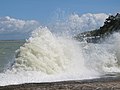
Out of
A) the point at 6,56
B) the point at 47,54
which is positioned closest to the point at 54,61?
the point at 47,54

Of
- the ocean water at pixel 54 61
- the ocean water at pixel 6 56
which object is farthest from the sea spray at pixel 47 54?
the ocean water at pixel 6 56

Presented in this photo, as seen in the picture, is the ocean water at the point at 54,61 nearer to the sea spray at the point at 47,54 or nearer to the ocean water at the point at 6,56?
the sea spray at the point at 47,54

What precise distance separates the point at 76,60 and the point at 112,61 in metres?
4.10

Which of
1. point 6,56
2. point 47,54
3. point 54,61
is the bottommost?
point 54,61

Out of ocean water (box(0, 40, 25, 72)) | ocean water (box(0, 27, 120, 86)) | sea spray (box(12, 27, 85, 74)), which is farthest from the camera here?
ocean water (box(0, 40, 25, 72))

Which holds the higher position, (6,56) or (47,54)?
(6,56)

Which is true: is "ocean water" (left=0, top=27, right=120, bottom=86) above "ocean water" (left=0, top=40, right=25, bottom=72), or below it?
below

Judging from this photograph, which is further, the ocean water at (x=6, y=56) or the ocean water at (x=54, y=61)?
the ocean water at (x=6, y=56)

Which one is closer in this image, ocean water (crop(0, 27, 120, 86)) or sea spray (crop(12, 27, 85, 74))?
ocean water (crop(0, 27, 120, 86))

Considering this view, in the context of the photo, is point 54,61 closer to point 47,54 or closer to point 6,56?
point 47,54

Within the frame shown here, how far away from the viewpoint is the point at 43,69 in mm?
26609

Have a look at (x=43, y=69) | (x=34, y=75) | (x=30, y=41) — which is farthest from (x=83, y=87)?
(x=30, y=41)

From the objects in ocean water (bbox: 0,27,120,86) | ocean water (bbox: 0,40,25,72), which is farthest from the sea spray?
ocean water (bbox: 0,40,25,72)

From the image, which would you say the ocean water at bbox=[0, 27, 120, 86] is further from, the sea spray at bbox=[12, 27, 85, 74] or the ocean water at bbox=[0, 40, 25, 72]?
the ocean water at bbox=[0, 40, 25, 72]
